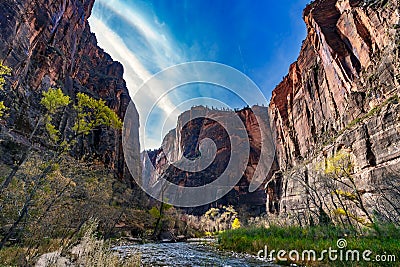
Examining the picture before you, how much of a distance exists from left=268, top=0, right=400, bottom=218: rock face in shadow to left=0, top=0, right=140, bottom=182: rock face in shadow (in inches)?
1064

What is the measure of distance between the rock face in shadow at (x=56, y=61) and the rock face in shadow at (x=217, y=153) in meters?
30.8

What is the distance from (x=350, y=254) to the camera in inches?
334

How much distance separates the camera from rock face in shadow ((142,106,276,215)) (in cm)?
10081

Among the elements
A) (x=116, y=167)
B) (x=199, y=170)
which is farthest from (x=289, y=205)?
(x=199, y=170)

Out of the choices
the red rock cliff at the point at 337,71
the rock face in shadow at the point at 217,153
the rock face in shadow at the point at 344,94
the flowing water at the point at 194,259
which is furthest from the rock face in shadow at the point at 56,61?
the red rock cliff at the point at 337,71

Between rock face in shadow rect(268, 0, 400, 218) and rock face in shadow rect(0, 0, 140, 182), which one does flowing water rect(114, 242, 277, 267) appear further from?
rock face in shadow rect(268, 0, 400, 218)

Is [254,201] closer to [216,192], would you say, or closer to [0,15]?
[216,192]

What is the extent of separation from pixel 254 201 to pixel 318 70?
218 feet

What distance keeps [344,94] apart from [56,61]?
5359cm

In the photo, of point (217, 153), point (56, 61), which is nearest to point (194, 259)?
point (56, 61)

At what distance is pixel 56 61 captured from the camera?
1852 inches

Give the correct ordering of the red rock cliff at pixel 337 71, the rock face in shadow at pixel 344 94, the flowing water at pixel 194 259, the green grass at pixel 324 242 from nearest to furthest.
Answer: the green grass at pixel 324 242, the flowing water at pixel 194 259, the rock face in shadow at pixel 344 94, the red rock cliff at pixel 337 71

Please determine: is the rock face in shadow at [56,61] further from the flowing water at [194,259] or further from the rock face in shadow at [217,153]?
the rock face in shadow at [217,153]

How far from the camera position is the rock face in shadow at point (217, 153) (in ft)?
331
